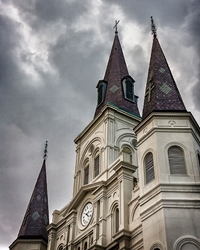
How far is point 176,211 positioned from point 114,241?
4.99m

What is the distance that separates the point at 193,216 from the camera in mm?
17562

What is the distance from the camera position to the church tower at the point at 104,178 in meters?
23.3

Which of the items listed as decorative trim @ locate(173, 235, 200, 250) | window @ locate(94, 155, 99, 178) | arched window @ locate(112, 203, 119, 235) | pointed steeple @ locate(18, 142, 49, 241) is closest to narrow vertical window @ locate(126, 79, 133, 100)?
window @ locate(94, 155, 99, 178)

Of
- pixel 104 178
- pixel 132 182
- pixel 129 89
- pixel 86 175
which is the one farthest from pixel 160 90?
pixel 129 89

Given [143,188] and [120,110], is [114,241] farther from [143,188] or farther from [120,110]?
[120,110]

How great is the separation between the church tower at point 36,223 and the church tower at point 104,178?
259cm

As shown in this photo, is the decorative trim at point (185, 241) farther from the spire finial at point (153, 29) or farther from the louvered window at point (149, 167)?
the spire finial at point (153, 29)

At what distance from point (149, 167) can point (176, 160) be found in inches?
60.7

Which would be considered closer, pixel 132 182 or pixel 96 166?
pixel 132 182

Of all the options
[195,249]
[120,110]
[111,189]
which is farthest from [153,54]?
[195,249]

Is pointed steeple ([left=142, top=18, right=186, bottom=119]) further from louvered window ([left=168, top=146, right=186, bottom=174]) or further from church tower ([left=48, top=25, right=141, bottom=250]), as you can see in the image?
church tower ([left=48, top=25, right=141, bottom=250])

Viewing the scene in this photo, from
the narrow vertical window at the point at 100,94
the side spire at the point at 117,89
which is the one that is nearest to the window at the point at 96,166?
the side spire at the point at 117,89

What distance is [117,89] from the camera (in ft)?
118

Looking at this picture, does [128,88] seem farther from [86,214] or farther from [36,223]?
[36,223]
